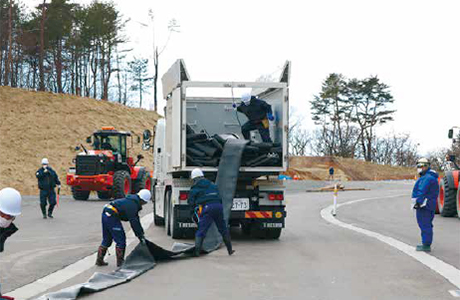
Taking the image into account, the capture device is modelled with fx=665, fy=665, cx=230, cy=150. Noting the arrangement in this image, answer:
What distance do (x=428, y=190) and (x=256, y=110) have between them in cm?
425

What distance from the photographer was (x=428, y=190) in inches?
507

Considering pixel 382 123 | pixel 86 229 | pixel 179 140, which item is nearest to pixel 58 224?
pixel 86 229

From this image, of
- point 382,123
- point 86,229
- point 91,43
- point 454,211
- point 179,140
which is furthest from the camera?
point 382,123

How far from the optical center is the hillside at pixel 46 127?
44.5 m

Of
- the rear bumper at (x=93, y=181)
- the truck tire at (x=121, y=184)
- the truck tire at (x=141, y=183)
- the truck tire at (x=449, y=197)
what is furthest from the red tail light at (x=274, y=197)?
the truck tire at (x=141, y=183)

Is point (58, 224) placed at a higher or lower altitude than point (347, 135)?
lower

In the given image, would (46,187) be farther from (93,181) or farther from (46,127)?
(46,127)

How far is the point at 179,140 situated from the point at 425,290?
23.7ft

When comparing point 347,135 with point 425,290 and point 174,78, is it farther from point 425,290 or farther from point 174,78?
point 425,290

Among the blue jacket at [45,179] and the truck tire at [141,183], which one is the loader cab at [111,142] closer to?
the truck tire at [141,183]

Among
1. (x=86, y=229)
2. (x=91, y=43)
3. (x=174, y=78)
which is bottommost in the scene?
(x=86, y=229)

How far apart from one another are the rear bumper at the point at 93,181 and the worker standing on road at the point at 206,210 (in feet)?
61.8

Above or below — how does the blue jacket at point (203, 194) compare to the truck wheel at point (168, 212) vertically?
above

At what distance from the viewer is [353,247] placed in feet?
44.4
